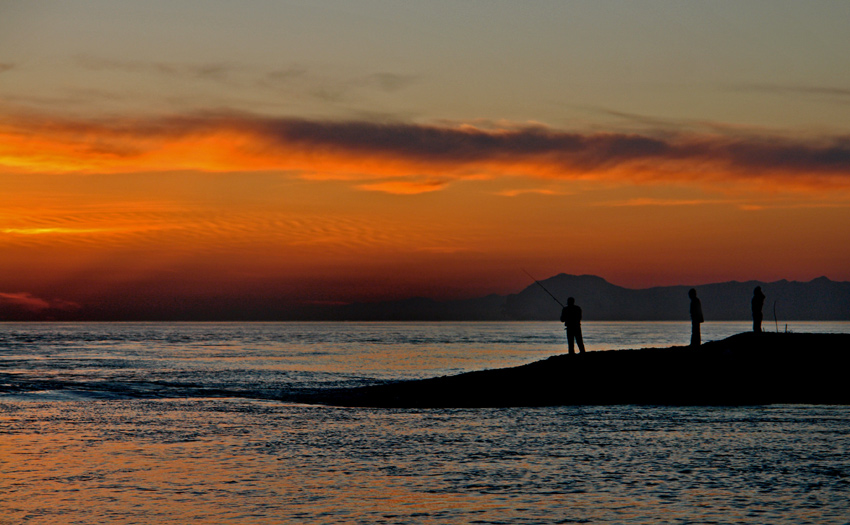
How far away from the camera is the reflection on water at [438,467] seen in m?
9.71

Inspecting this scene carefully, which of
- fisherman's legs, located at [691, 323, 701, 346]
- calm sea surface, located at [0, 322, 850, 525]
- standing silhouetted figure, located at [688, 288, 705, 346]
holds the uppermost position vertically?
standing silhouetted figure, located at [688, 288, 705, 346]

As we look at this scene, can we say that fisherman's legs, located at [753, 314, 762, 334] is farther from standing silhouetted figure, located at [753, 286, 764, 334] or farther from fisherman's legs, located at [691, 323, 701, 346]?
fisherman's legs, located at [691, 323, 701, 346]

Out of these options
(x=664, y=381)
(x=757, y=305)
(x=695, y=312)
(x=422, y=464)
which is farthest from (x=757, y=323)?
(x=422, y=464)

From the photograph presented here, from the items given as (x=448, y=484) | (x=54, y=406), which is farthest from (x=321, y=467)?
(x=54, y=406)

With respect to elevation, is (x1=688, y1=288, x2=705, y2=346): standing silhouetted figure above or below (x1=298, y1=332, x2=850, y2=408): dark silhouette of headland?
above

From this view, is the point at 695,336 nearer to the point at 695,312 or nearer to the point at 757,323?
the point at 695,312

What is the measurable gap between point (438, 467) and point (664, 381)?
40.7 ft

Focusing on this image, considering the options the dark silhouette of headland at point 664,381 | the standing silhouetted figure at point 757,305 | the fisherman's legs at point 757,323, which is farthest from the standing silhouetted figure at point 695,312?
the fisherman's legs at point 757,323

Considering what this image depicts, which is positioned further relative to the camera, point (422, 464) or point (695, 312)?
point (695, 312)

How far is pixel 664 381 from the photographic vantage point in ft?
75.2

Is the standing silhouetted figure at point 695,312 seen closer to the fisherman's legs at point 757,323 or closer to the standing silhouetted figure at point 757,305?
the standing silhouetted figure at point 757,305

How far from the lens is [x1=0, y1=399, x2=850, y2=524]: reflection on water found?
31.9 ft

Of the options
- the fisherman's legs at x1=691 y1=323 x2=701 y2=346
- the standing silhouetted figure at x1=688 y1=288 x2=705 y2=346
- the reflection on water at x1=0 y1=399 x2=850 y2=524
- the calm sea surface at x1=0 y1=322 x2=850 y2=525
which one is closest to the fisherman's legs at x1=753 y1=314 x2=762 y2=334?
the fisherman's legs at x1=691 y1=323 x2=701 y2=346

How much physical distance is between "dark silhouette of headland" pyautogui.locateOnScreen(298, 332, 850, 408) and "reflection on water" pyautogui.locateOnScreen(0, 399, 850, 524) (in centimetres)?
247
